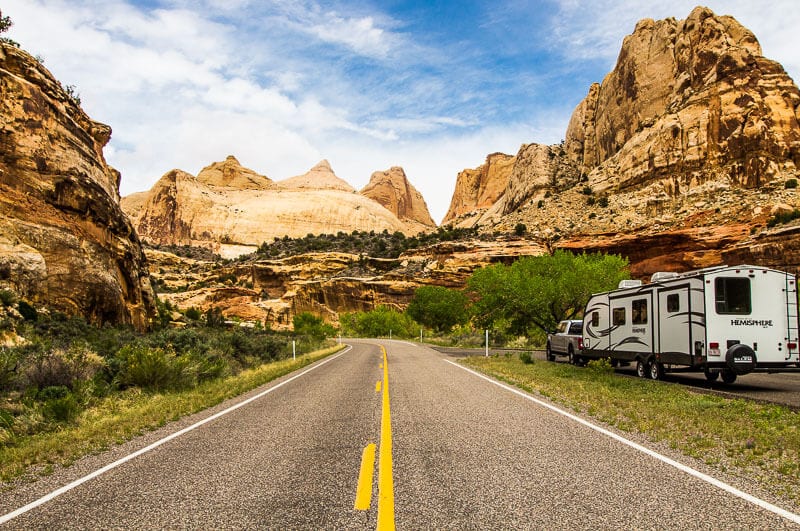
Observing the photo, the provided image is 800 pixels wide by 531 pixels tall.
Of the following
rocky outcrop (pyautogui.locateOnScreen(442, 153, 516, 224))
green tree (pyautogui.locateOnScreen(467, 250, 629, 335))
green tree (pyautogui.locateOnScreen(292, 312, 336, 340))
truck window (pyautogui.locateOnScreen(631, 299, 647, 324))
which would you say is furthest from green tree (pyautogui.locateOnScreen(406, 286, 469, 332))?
rocky outcrop (pyautogui.locateOnScreen(442, 153, 516, 224))

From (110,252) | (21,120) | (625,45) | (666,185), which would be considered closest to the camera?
(21,120)

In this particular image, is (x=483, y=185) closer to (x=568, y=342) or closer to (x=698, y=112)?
(x=698, y=112)

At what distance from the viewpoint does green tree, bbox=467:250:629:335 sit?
1256 inches

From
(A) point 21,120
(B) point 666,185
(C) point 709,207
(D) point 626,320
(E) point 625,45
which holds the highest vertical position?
(E) point 625,45

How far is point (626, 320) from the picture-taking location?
17.6 meters

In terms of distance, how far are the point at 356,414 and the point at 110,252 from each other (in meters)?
22.4

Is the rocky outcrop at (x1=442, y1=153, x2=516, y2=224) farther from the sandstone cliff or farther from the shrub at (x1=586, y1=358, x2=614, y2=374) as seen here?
the shrub at (x1=586, y1=358, x2=614, y2=374)

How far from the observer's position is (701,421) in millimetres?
8727

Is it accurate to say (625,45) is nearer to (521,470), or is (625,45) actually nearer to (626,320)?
(626,320)

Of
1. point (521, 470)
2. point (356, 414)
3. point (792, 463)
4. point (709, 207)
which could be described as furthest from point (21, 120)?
point (709, 207)

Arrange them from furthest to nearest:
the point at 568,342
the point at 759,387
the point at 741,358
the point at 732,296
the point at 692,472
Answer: the point at 568,342 < the point at 759,387 < the point at 732,296 < the point at 741,358 < the point at 692,472

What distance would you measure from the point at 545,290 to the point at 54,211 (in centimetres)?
2689

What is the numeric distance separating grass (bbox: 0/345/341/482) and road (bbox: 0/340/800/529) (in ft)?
1.45

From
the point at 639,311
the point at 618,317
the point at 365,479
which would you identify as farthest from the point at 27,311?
the point at 639,311
